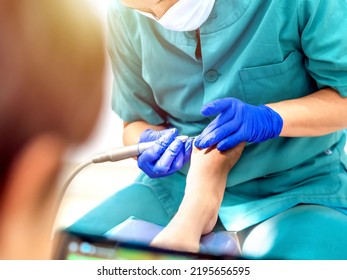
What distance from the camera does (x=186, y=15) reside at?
1.16 m

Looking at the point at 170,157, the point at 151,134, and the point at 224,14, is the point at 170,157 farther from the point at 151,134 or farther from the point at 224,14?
the point at 224,14

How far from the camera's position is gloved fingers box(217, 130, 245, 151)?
44.2 inches

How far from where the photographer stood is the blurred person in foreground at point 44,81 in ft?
1.69

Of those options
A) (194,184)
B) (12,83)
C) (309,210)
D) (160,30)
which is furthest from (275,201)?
(12,83)

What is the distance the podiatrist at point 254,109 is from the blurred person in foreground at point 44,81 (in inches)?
23.4

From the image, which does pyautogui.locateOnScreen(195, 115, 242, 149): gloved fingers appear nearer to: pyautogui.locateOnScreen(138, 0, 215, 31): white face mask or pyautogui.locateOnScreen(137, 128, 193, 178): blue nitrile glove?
pyautogui.locateOnScreen(137, 128, 193, 178): blue nitrile glove

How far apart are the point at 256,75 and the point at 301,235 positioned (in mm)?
359

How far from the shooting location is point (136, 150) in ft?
4.05

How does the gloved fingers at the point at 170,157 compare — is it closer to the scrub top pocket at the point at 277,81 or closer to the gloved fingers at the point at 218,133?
the gloved fingers at the point at 218,133

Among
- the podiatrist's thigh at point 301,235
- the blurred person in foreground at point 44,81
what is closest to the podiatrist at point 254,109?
the podiatrist's thigh at point 301,235

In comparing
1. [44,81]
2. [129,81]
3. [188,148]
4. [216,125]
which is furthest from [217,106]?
[44,81]

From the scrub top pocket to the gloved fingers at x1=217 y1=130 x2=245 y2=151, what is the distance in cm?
14

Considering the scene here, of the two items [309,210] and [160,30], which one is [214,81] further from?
[309,210]

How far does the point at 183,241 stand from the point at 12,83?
26.7 inches
